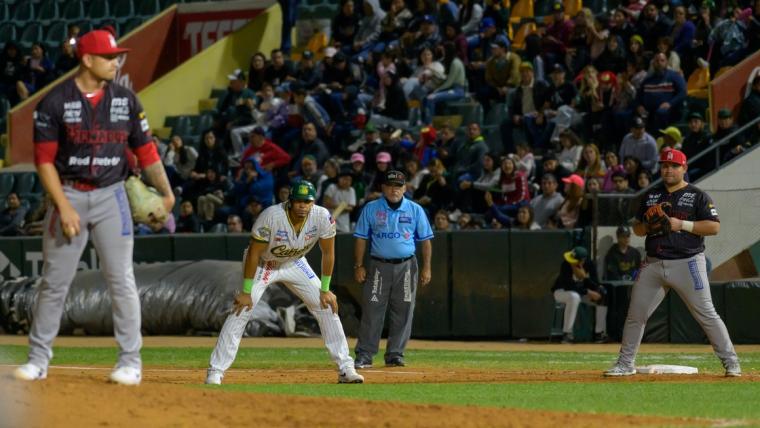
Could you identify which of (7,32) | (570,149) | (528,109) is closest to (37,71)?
(7,32)

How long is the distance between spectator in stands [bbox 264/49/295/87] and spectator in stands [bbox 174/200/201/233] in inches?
160

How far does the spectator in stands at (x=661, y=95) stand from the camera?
21.6 meters

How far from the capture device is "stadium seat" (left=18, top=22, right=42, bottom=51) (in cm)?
3338

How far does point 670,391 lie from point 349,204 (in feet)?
37.6

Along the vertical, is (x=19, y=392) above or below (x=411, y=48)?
below

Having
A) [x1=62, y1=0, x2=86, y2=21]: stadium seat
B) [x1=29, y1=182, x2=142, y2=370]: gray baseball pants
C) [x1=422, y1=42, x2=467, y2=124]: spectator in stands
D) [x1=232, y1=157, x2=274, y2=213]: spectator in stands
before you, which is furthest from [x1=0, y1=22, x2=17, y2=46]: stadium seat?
[x1=29, y1=182, x2=142, y2=370]: gray baseball pants

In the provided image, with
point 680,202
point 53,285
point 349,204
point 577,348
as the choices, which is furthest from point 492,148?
point 53,285

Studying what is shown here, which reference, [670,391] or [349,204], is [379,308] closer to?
[670,391]

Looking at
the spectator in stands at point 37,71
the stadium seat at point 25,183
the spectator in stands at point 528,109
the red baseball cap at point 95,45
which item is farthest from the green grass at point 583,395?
the spectator in stands at point 37,71

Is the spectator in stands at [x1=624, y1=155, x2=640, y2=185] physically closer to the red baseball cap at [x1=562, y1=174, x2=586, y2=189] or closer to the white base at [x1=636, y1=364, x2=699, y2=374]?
the red baseball cap at [x1=562, y1=174, x2=586, y2=189]

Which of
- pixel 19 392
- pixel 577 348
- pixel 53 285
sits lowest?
pixel 577 348

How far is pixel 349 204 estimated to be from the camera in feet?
74.0

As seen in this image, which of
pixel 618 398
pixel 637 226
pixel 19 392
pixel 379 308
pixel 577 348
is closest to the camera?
pixel 19 392

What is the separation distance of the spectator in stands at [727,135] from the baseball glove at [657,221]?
26.3 feet
